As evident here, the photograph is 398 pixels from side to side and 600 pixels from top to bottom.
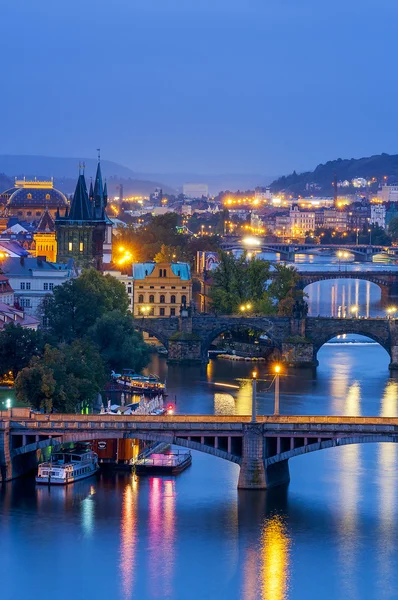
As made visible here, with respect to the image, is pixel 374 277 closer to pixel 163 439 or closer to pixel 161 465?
pixel 161 465

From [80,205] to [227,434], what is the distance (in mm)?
39858

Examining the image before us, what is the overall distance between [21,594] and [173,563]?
3.15 m

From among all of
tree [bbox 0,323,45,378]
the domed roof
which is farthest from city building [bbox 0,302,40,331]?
the domed roof

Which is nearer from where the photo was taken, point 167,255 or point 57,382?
point 57,382

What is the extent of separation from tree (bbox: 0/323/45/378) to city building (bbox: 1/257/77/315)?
14983mm

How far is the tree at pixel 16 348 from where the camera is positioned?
47531mm

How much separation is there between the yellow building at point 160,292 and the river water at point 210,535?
85.3 ft

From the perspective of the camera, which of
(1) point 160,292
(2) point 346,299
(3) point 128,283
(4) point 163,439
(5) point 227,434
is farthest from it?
(2) point 346,299

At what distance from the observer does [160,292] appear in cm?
Answer: 7225

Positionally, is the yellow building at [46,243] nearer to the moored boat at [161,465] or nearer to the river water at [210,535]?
the river water at [210,535]

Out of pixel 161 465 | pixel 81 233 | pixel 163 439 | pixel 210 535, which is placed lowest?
pixel 210 535

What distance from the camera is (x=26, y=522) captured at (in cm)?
3756

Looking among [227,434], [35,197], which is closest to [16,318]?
[227,434]

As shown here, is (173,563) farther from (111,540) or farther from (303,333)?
(303,333)
